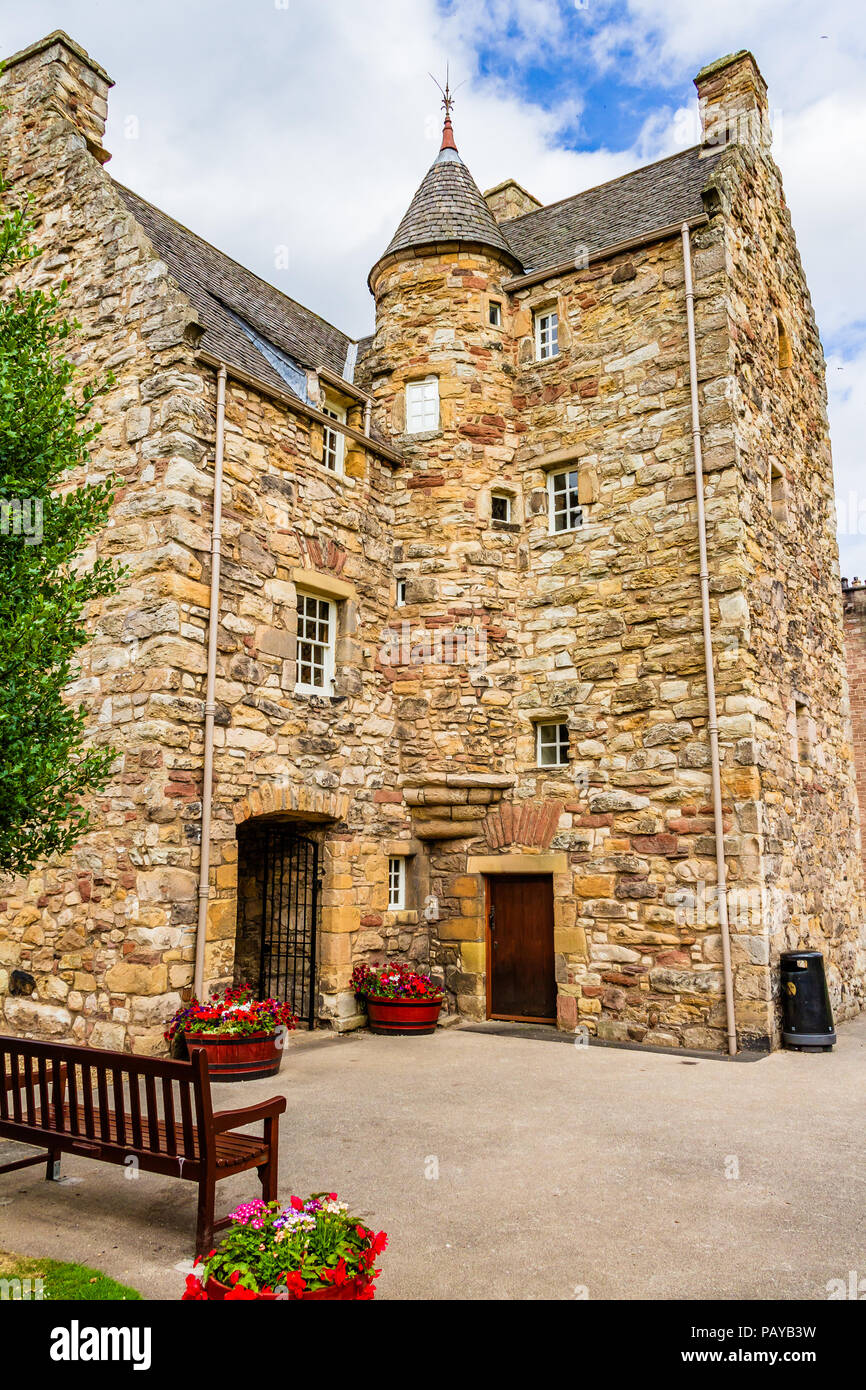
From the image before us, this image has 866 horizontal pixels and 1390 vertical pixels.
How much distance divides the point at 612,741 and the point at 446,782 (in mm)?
1934

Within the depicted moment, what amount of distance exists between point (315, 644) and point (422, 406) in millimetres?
3676

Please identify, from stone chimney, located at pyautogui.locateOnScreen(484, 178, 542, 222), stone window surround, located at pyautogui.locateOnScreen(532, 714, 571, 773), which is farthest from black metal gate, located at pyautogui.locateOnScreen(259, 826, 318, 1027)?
stone chimney, located at pyautogui.locateOnScreen(484, 178, 542, 222)

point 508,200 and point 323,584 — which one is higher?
point 508,200

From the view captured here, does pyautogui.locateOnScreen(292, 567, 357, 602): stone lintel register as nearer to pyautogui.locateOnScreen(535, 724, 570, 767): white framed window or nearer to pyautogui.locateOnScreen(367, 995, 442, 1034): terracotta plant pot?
pyautogui.locateOnScreen(535, 724, 570, 767): white framed window

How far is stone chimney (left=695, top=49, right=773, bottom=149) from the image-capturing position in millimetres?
11719

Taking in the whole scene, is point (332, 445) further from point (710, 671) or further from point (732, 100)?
point (732, 100)

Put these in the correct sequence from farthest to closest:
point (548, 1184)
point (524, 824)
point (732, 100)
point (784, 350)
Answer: point (784, 350)
point (732, 100)
point (524, 824)
point (548, 1184)

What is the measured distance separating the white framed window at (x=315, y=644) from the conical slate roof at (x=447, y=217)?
5.03 metres

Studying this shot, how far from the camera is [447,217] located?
40.0 feet

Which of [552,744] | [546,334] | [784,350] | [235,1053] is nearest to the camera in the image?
[235,1053]

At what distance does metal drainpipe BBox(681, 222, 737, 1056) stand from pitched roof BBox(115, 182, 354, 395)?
4.37m

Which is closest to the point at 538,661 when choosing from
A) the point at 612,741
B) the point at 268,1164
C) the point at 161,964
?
the point at 612,741

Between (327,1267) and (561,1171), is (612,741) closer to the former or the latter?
(561,1171)

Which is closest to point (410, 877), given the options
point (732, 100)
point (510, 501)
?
point (510, 501)
